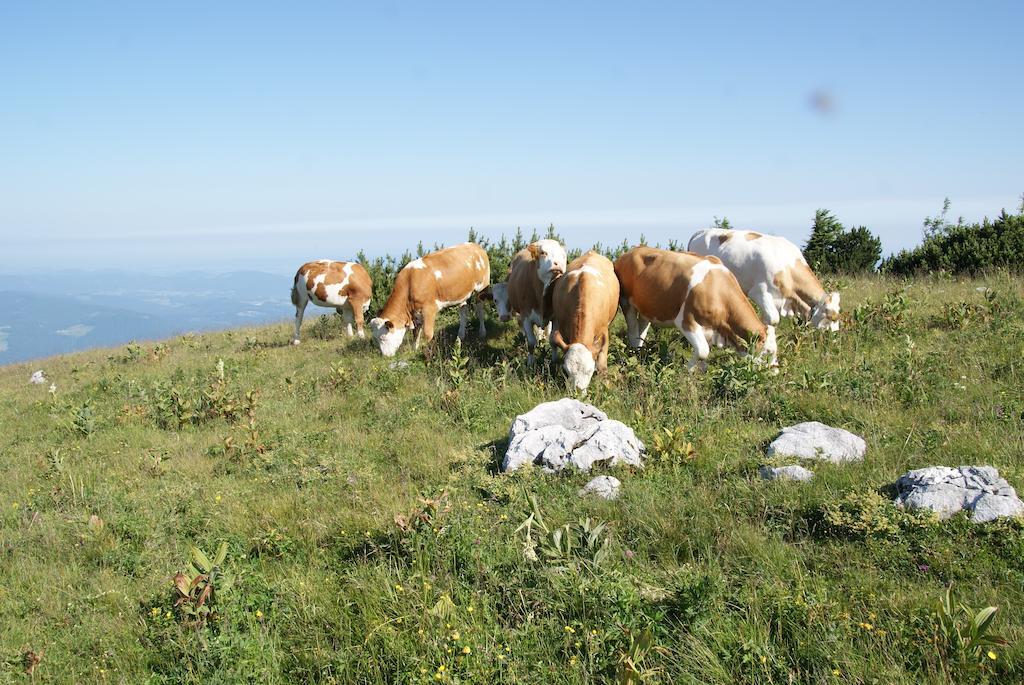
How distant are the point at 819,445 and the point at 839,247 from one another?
50.7 ft

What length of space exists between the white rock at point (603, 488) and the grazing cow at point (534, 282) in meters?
4.74

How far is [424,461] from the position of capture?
6992 mm

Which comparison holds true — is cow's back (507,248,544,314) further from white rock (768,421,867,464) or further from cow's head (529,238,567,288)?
white rock (768,421,867,464)

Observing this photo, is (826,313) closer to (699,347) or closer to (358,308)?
(699,347)

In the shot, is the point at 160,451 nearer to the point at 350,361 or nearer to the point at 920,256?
the point at 350,361

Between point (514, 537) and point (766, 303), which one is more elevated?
point (766, 303)

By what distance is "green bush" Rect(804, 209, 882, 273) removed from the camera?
62.0 feet

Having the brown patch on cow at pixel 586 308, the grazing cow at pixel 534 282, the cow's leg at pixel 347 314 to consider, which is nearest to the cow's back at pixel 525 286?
the grazing cow at pixel 534 282

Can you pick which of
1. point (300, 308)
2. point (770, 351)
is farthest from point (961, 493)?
point (300, 308)

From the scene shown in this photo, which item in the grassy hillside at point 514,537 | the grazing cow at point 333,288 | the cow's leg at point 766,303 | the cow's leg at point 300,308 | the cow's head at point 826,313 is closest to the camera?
the grassy hillside at point 514,537

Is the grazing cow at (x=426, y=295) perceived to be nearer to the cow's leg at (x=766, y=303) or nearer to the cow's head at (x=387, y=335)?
the cow's head at (x=387, y=335)

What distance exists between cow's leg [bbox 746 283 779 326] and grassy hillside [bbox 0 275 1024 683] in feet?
4.25

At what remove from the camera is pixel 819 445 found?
6094 millimetres

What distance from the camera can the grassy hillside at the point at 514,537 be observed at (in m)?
3.81
